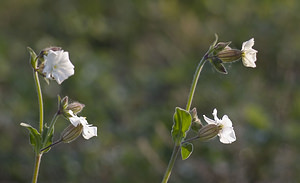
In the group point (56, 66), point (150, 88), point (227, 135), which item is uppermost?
point (150, 88)

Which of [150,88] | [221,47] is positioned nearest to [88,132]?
[221,47]

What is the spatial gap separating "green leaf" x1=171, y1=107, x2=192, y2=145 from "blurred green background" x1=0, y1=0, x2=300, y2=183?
130 centimetres

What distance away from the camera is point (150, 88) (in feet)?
14.0

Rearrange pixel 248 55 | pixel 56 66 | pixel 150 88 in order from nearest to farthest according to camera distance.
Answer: pixel 56 66 < pixel 248 55 < pixel 150 88

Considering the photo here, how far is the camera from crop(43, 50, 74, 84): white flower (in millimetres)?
1472

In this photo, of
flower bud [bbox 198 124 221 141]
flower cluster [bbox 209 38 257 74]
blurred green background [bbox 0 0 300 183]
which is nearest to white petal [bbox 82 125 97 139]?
flower bud [bbox 198 124 221 141]

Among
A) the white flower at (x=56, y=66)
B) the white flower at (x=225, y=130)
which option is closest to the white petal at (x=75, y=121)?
the white flower at (x=56, y=66)

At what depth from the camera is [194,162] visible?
115 inches

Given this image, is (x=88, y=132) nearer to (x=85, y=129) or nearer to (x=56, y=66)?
(x=85, y=129)

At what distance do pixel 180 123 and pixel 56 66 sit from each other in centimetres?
42

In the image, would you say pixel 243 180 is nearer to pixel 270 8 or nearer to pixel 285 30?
pixel 285 30

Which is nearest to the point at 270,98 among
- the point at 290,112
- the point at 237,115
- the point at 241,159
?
the point at 290,112

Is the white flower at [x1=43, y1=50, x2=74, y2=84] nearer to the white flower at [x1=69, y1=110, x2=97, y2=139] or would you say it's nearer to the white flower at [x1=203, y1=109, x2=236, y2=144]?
the white flower at [x1=69, y1=110, x2=97, y2=139]

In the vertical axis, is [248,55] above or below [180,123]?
above
